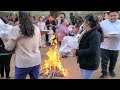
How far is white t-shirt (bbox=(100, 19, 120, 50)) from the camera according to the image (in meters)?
5.65

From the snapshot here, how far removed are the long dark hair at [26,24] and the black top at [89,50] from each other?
2.39 feet

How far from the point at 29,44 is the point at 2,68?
215 cm

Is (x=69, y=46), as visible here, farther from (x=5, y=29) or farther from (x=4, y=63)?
(x=4, y=63)

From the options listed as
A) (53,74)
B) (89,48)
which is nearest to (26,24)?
(89,48)

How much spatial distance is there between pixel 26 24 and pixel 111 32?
93.2 inches

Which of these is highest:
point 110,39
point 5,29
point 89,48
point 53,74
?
point 5,29

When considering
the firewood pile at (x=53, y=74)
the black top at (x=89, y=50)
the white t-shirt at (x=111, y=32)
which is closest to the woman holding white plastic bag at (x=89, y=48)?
the black top at (x=89, y=50)

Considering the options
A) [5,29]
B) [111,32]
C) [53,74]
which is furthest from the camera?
[53,74]

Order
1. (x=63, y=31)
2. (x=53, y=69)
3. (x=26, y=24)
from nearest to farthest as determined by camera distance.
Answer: (x=26, y=24), (x=53, y=69), (x=63, y=31)

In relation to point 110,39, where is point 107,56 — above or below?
below

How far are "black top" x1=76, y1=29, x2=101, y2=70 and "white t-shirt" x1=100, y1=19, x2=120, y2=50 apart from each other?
1.71m

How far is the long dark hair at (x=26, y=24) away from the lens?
3.80 metres

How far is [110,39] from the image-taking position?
587cm
